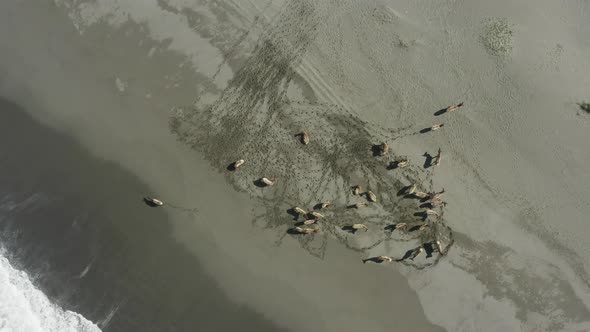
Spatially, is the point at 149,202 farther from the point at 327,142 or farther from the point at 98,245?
the point at 327,142

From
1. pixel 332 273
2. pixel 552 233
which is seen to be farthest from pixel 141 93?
pixel 552 233

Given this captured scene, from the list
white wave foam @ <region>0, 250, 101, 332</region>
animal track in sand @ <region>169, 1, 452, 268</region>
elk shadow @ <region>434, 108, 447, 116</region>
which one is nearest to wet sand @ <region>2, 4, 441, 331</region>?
white wave foam @ <region>0, 250, 101, 332</region>

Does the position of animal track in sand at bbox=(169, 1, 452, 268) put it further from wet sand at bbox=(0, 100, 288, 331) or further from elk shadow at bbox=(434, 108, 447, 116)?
wet sand at bbox=(0, 100, 288, 331)

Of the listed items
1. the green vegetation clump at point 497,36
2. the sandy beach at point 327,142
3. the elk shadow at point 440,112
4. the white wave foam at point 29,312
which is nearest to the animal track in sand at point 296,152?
the sandy beach at point 327,142

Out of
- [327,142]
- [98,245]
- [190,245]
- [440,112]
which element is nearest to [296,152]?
[327,142]

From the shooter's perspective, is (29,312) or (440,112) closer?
(29,312)

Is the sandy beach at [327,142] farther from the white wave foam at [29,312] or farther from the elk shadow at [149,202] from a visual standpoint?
the white wave foam at [29,312]

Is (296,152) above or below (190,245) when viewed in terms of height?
above
